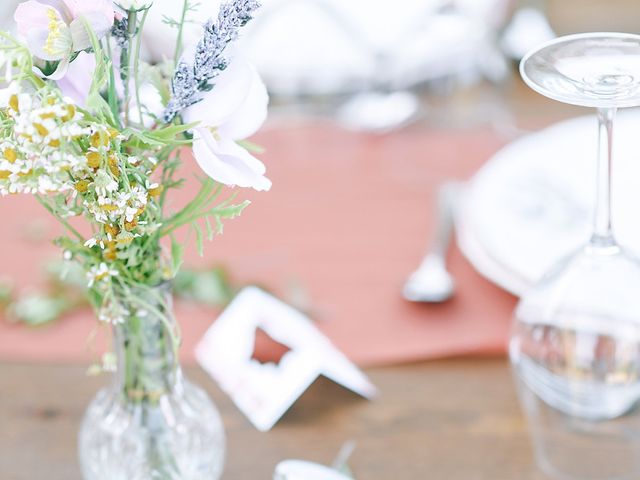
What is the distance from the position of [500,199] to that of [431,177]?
125 mm

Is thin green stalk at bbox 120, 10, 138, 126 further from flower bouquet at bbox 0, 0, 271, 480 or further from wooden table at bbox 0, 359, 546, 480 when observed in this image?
wooden table at bbox 0, 359, 546, 480

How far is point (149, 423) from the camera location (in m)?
0.59

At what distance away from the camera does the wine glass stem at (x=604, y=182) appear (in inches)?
22.0

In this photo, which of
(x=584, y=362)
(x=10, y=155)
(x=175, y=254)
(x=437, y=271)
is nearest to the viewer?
(x=10, y=155)

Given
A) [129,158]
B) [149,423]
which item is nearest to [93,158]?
[129,158]

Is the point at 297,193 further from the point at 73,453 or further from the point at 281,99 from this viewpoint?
the point at 281,99

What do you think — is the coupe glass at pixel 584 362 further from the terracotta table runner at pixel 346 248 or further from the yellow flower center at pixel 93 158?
the yellow flower center at pixel 93 158

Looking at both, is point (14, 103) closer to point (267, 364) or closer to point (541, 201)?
point (267, 364)

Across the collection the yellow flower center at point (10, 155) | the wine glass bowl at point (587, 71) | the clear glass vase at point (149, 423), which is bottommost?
the clear glass vase at point (149, 423)

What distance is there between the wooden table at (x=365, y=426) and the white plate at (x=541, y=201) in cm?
10

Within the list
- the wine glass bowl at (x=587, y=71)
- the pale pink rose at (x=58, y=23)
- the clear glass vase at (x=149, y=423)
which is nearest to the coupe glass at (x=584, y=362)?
the wine glass bowl at (x=587, y=71)

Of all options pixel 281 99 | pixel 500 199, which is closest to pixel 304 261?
pixel 500 199

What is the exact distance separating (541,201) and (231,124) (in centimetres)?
46

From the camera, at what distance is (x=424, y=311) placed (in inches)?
31.5
